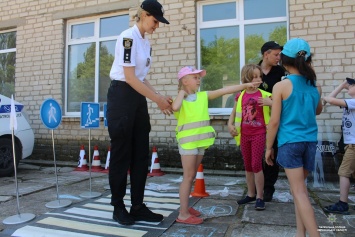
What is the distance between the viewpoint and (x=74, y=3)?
7414 millimetres

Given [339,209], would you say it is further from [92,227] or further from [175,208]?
[92,227]

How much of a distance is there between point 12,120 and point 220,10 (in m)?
4.63

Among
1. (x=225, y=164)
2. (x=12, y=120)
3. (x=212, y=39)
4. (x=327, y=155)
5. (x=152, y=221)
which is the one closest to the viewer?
(x=152, y=221)

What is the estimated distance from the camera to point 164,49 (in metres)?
6.54

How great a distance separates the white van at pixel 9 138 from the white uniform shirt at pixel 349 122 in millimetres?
5350

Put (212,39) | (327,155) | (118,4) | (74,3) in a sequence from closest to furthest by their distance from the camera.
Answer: (327,155) → (212,39) → (118,4) → (74,3)

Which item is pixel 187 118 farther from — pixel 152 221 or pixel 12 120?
pixel 12 120

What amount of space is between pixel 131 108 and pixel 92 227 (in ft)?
3.89

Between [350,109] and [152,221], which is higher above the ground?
[350,109]

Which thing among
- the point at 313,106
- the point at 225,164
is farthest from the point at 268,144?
the point at 225,164

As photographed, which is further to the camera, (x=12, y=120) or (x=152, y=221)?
(x=12, y=120)

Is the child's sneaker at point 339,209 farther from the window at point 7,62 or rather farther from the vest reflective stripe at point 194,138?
the window at point 7,62

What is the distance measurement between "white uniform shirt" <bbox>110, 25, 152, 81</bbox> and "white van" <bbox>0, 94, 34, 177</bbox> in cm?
364

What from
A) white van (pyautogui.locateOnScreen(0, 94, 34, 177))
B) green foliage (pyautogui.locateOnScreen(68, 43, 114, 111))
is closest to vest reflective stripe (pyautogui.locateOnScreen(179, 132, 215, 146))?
white van (pyautogui.locateOnScreen(0, 94, 34, 177))
